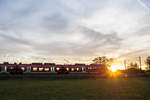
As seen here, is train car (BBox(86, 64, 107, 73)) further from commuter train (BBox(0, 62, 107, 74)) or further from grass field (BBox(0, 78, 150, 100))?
grass field (BBox(0, 78, 150, 100))

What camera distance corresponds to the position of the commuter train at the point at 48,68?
3703 centimetres

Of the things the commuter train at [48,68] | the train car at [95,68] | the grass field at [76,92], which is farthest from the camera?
the train car at [95,68]

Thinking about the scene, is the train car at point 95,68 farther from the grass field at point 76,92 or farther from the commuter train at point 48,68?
the grass field at point 76,92

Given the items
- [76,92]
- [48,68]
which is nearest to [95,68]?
[48,68]

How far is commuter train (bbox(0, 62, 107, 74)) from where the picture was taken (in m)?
37.0

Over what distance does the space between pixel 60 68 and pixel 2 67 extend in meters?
14.0

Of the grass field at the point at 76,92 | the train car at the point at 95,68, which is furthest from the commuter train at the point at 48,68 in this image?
the grass field at the point at 76,92

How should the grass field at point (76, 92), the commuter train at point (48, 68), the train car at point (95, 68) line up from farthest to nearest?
1. the train car at point (95, 68)
2. the commuter train at point (48, 68)
3. the grass field at point (76, 92)

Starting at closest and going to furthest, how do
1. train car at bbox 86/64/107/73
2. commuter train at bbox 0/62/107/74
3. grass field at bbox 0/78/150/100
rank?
grass field at bbox 0/78/150/100, commuter train at bbox 0/62/107/74, train car at bbox 86/64/107/73

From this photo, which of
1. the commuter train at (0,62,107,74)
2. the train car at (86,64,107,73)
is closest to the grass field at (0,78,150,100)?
the commuter train at (0,62,107,74)

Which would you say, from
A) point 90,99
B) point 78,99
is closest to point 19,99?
point 78,99

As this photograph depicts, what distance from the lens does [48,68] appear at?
131 ft

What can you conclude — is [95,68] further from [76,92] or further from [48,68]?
[76,92]

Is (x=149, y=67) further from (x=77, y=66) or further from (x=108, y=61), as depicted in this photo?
(x=77, y=66)
